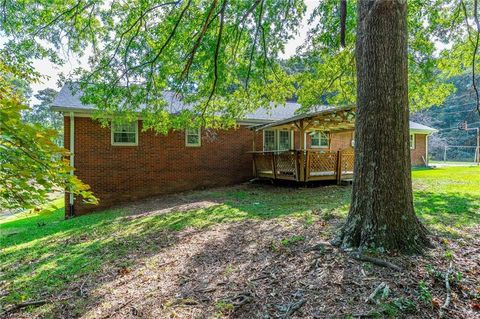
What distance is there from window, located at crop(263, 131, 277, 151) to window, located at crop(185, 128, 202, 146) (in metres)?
3.65

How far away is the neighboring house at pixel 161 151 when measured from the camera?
11.2 meters

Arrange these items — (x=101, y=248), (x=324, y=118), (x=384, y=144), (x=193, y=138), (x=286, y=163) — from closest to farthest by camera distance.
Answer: (x=384, y=144) < (x=101, y=248) < (x=324, y=118) < (x=286, y=163) < (x=193, y=138)

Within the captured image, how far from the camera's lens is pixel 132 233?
6.41 metres

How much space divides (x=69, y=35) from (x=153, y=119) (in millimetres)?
3112

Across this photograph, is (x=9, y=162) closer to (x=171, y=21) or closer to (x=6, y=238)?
(x=171, y=21)

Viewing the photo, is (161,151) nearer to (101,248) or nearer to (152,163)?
(152,163)

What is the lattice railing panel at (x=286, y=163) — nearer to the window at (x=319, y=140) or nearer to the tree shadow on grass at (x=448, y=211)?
the window at (x=319, y=140)

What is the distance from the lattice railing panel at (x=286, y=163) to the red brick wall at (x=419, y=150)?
14.8 m

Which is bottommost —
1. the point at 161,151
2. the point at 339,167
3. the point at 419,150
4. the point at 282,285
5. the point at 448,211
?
the point at 282,285

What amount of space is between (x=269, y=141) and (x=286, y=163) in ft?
11.2

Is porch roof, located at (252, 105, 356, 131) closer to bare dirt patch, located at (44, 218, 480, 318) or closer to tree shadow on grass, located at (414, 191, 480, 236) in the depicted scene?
tree shadow on grass, located at (414, 191, 480, 236)

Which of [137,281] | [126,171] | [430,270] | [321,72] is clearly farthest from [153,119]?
[430,270]

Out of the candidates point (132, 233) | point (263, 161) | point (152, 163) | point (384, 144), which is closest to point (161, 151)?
point (152, 163)

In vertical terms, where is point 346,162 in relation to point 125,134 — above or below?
below
